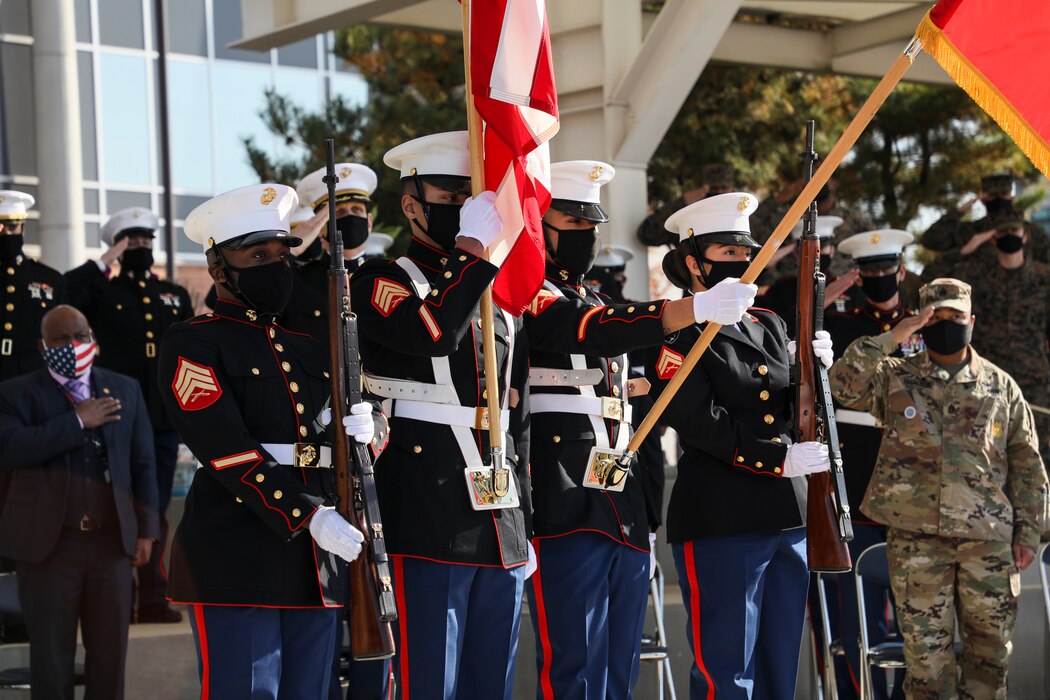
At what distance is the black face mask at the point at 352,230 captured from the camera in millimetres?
6656

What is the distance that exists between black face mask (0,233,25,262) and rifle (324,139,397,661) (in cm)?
423

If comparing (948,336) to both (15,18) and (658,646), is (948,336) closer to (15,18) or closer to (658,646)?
(658,646)

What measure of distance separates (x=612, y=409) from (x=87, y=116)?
23142 mm

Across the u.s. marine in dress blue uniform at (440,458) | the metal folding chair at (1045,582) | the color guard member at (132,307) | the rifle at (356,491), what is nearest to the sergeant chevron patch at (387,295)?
the u.s. marine in dress blue uniform at (440,458)

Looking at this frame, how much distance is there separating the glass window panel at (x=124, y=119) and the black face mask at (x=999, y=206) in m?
20.2

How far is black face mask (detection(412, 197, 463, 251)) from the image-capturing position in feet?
15.4

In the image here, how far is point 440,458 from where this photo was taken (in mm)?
4582

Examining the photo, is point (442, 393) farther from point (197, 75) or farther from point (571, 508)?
point (197, 75)

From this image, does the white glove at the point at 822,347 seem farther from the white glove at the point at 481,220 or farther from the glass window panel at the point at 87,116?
the glass window panel at the point at 87,116

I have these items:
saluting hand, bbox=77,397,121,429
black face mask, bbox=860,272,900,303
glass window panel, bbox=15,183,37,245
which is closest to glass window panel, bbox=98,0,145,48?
glass window panel, bbox=15,183,37,245

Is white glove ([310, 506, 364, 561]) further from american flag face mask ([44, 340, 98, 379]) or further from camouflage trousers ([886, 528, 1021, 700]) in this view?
camouflage trousers ([886, 528, 1021, 700])

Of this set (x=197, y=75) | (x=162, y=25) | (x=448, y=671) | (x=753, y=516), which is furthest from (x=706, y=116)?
(x=197, y=75)

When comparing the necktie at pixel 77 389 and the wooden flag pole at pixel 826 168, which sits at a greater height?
the wooden flag pole at pixel 826 168

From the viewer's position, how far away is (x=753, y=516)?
5406 millimetres
